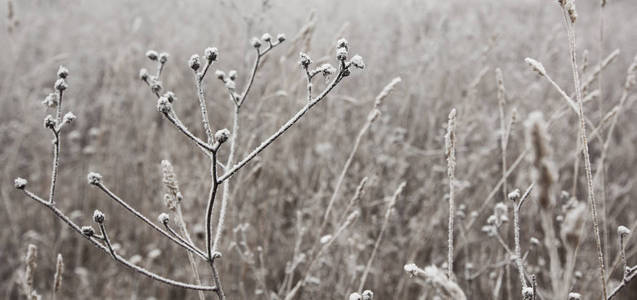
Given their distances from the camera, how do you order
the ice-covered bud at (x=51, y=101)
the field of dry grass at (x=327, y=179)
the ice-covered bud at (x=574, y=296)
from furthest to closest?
1. the field of dry grass at (x=327, y=179)
2. the ice-covered bud at (x=51, y=101)
3. the ice-covered bud at (x=574, y=296)

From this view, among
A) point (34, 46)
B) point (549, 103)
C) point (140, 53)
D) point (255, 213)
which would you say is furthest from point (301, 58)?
point (34, 46)

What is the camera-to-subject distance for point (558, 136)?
2.87 meters

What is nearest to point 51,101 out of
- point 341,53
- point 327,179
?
point 341,53

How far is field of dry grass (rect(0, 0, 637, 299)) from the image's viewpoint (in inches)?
60.7

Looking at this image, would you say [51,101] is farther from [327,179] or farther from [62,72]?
[327,179]

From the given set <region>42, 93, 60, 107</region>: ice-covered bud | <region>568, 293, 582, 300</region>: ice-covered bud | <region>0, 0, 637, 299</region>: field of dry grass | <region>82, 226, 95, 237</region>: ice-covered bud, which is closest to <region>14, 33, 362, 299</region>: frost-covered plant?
<region>82, 226, 95, 237</region>: ice-covered bud

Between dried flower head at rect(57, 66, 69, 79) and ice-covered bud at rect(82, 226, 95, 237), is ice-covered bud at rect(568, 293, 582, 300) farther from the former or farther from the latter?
dried flower head at rect(57, 66, 69, 79)

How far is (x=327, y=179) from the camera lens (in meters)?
2.32

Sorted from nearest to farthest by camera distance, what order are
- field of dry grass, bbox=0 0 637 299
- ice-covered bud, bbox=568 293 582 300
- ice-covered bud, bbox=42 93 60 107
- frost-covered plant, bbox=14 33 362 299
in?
1. frost-covered plant, bbox=14 33 362 299
2. ice-covered bud, bbox=568 293 582 300
3. ice-covered bud, bbox=42 93 60 107
4. field of dry grass, bbox=0 0 637 299

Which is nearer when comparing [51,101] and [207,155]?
[207,155]

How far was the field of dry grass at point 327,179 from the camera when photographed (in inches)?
60.7

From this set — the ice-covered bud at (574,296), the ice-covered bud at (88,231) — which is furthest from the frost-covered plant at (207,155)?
the ice-covered bud at (574,296)

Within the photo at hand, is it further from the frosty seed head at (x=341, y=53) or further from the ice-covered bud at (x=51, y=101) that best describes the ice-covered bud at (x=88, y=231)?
the frosty seed head at (x=341, y=53)

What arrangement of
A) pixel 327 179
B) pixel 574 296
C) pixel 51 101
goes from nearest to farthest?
pixel 574 296, pixel 51 101, pixel 327 179
